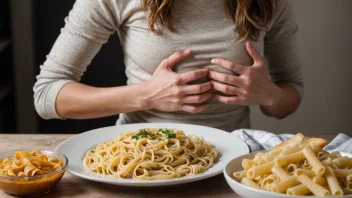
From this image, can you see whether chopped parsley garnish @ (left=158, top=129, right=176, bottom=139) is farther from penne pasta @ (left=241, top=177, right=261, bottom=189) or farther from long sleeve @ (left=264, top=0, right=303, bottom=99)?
long sleeve @ (left=264, top=0, right=303, bottom=99)

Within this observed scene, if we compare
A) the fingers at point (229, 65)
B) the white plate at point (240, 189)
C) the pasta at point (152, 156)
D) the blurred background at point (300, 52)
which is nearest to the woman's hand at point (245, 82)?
the fingers at point (229, 65)

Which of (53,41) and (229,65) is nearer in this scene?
(229,65)

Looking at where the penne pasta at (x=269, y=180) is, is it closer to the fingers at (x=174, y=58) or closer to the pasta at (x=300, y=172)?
the pasta at (x=300, y=172)

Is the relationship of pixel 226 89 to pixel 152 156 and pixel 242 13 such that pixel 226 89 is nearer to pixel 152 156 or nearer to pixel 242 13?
pixel 242 13

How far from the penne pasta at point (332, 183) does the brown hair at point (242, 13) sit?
0.87 meters

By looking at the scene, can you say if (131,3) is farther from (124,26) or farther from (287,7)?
(287,7)

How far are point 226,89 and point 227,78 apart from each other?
0.03 meters

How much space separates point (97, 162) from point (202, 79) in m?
0.62

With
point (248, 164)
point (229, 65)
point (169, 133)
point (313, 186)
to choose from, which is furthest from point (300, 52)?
point (313, 186)

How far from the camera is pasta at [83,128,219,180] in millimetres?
1382

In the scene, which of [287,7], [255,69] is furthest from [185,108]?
[287,7]

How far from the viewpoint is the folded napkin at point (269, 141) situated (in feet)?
5.21

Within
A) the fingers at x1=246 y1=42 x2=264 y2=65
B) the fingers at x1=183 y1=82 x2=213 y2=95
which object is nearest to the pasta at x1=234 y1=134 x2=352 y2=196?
the fingers at x1=183 y1=82 x2=213 y2=95

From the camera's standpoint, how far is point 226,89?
1.82 meters
